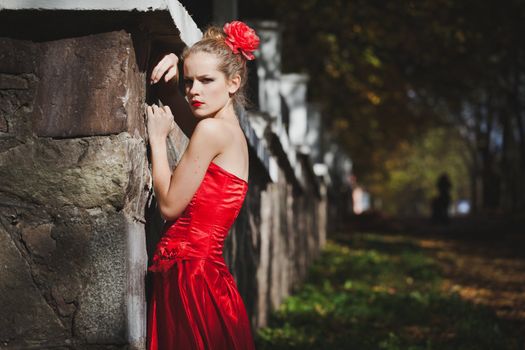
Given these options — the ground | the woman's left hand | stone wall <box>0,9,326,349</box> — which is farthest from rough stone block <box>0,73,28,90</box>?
the ground

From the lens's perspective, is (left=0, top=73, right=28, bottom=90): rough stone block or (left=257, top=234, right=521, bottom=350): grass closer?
(left=0, top=73, right=28, bottom=90): rough stone block

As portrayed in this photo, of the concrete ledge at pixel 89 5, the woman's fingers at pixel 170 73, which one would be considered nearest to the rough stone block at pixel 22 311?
the concrete ledge at pixel 89 5

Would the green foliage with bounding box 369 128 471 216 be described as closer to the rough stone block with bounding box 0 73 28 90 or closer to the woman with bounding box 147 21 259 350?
the woman with bounding box 147 21 259 350

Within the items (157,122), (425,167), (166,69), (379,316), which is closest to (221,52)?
(166,69)

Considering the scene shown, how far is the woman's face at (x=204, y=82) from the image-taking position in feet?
10.6

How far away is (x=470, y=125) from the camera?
1507 inches

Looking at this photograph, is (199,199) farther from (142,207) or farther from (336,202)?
(336,202)

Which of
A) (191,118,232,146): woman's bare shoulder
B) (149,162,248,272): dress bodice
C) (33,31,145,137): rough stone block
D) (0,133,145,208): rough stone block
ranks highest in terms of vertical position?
(33,31,145,137): rough stone block

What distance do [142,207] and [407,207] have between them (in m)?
77.9

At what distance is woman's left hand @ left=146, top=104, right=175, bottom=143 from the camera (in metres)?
3.22

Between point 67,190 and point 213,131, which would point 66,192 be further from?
point 213,131

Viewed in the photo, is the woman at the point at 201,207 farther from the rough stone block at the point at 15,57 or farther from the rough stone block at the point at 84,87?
the rough stone block at the point at 15,57

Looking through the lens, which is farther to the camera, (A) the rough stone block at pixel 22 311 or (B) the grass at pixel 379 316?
(B) the grass at pixel 379 316

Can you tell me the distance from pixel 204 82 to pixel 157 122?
246 millimetres
